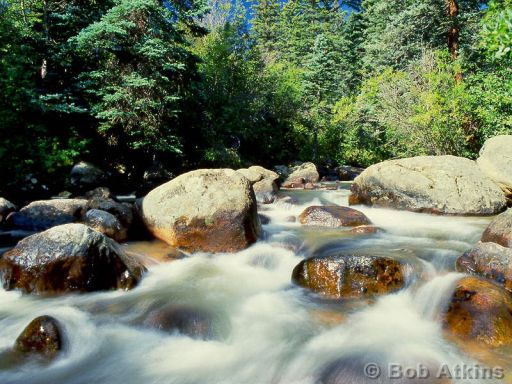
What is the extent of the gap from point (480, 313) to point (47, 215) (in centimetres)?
853

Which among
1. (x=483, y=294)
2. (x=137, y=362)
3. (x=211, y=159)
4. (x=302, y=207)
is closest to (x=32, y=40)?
(x=211, y=159)

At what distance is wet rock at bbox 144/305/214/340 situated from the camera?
4.77m

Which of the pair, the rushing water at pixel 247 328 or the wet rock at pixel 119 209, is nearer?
the rushing water at pixel 247 328

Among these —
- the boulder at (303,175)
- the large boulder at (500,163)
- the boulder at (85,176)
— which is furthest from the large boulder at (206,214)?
the boulder at (303,175)

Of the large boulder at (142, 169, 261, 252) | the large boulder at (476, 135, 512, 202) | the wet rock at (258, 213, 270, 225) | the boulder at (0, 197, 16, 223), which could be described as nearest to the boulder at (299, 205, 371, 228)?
the wet rock at (258, 213, 270, 225)

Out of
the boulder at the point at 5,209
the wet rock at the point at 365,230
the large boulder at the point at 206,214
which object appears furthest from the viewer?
the boulder at the point at 5,209

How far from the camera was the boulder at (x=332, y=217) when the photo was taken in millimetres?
9266

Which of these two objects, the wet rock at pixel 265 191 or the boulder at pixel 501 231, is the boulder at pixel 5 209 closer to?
the wet rock at pixel 265 191

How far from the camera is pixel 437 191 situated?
11.0 metres

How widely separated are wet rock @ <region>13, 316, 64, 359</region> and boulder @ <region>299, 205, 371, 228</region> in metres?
6.25

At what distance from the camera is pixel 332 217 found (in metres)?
9.41

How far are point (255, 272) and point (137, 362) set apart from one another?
9.71 feet

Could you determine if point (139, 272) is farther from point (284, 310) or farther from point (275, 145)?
point (275, 145)

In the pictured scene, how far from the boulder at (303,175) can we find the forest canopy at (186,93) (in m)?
2.48
